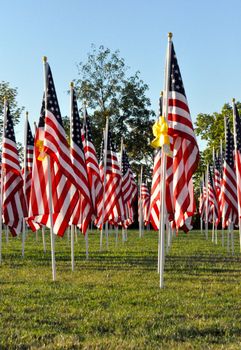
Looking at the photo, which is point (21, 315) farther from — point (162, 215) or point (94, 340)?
point (162, 215)

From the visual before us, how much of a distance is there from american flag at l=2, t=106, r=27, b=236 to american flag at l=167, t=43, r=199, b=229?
244 inches

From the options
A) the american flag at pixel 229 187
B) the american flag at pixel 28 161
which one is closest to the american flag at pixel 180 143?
the american flag at pixel 229 187

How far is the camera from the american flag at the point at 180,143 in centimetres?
1318

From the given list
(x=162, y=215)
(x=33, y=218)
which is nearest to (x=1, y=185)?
(x=33, y=218)

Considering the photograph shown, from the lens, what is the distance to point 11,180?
18969mm

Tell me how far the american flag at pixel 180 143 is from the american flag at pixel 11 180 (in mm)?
6196

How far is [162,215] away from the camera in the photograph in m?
12.8

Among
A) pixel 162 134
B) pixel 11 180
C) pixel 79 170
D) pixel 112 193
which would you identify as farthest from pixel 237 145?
pixel 112 193

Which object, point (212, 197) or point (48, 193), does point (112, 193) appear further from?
point (48, 193)

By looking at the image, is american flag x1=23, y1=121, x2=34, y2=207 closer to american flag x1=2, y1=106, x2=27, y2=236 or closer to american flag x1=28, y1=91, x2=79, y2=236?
american flag x1=2, y1=106, x2=27, y2=236

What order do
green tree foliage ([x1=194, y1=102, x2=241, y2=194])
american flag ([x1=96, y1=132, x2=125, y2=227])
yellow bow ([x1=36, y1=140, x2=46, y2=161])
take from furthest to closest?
1. green tree foliage ([x1=194, y1=102, x2=241, y2=194])
2. american flag ([x1=96, y1=132, x2=125, y2=227])
3. yellow bow ([x1=36, y1=140, x2=46, y2=161])

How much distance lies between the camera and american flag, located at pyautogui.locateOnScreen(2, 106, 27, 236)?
18.5 m

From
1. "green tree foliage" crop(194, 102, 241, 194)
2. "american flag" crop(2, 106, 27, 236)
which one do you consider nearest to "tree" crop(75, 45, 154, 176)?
"green tree foliage" crop(194, 102, 241, 194)

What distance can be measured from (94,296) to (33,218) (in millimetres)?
4674
